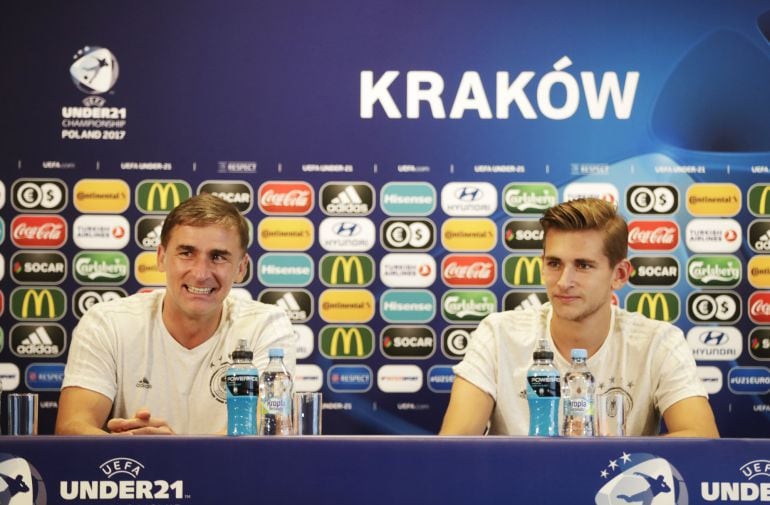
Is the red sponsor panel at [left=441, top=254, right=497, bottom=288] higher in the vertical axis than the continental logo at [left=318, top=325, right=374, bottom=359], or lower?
higher

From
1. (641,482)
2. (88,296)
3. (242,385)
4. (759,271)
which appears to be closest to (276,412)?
(242,385)

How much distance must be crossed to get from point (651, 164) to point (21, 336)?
260 centimetres

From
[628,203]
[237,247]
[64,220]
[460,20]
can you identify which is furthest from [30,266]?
[628,203]

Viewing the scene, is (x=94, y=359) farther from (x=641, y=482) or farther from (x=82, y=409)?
(x=641, y=482)

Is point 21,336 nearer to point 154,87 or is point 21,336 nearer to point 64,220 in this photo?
point 64,220

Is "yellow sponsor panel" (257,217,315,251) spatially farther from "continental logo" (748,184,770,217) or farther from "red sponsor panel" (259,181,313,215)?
"continental logo" (748,184,770,217)

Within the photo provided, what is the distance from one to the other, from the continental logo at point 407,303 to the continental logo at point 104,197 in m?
1.10

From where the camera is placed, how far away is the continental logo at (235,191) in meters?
4.18

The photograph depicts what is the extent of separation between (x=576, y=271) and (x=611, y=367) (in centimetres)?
30

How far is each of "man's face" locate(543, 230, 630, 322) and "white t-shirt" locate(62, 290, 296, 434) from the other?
81 cm

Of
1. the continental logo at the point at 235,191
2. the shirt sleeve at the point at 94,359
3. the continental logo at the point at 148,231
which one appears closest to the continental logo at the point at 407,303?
the continental logo at the point at 235,191

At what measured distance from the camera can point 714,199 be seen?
4.22 metres

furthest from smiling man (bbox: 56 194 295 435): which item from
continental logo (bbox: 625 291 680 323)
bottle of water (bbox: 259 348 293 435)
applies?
continental logo (bbox: 625 291 680 323)

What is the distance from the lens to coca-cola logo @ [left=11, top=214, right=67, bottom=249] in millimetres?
4152
